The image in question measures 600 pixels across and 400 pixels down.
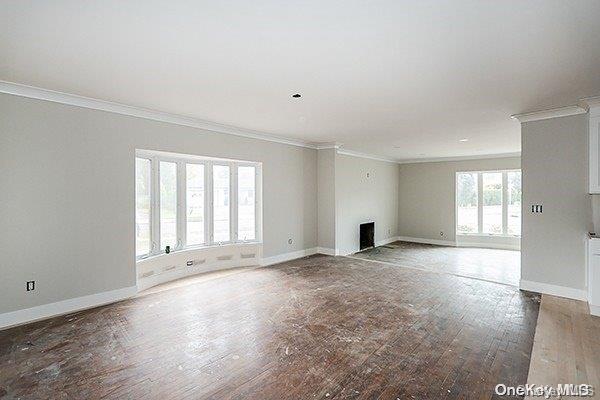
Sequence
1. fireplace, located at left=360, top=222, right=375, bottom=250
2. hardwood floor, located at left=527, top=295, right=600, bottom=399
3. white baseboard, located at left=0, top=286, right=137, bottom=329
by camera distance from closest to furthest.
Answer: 1. hardwood floor, located at left=527, top=295, right=600, bottom=399
2. white baseboard, located at left=0, top=286, right=137, bottom=329
3. fireplace, located at left=360, top=222, right=375, bottom=250

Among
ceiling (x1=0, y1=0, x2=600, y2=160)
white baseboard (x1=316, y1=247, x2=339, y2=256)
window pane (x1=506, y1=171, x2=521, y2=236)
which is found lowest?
white baseboard (x1=316, y1=247, x2=339, y2=256)

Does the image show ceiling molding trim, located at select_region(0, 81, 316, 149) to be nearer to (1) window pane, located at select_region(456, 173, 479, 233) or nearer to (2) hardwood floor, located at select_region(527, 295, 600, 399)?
(2) hardwood floor, located at select_region(527, 295, 600, 399)

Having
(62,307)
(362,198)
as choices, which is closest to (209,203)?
(62,307)

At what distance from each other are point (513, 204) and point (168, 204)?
859 cm

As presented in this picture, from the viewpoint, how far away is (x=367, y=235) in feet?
27.4

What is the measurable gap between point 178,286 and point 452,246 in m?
7.52

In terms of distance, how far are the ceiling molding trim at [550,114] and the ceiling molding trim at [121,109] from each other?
4.14m

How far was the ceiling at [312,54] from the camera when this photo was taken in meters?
1.98

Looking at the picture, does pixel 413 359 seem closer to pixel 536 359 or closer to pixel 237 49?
pixel 536 359

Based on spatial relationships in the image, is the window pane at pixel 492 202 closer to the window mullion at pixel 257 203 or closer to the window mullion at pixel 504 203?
the window mullion at pixel 504 203

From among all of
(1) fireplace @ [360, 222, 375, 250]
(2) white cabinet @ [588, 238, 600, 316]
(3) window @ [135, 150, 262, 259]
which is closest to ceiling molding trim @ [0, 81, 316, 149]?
(3) window @ [135, 150, 262, 259]

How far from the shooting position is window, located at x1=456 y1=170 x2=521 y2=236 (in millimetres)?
8344

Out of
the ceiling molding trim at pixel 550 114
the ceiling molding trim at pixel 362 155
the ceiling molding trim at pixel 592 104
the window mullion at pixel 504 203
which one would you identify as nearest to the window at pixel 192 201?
the ceiling molding trim at pixel 362 155

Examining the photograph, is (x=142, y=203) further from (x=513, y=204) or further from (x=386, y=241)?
(x=513, y=204)
